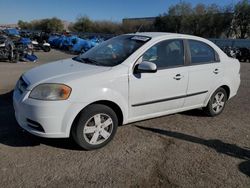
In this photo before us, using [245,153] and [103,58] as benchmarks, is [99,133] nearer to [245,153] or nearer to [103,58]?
[103,58]

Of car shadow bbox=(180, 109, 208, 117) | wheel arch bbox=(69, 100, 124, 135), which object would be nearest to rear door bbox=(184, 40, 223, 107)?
car shadow bbox=(180, 109, 208, 117)

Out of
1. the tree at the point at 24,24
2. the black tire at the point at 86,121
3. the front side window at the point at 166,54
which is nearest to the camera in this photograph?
the black tire at the point at 86,121

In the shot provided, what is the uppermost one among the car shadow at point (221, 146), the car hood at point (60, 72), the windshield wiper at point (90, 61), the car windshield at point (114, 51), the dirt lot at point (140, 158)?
the car windshield at point (114, 51)

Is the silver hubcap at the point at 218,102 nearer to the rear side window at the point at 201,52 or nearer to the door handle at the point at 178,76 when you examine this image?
the rear side window at the point at 201,52

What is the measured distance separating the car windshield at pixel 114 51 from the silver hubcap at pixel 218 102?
196 centimetres

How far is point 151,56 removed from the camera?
428cm

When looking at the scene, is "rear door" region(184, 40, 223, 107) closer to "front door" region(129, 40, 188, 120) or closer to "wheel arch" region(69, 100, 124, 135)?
"front door" region(129, 40, 188, 120)

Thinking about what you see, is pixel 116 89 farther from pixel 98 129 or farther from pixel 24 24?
pixel 24 24

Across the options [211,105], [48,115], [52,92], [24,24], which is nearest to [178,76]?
[211,105]

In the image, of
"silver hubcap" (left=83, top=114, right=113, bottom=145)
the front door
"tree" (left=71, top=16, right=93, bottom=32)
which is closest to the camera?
"silver hubcap" (left=83, top=114, right=113, bottom=145)

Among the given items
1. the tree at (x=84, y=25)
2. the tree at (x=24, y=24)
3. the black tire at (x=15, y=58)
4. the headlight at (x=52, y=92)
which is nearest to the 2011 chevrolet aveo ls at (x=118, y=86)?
the headlight at (x=52, y=92)

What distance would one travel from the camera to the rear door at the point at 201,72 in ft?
15.6

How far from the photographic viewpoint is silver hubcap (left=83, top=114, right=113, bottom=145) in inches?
146

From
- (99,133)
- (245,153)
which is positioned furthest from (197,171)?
(99,133)
